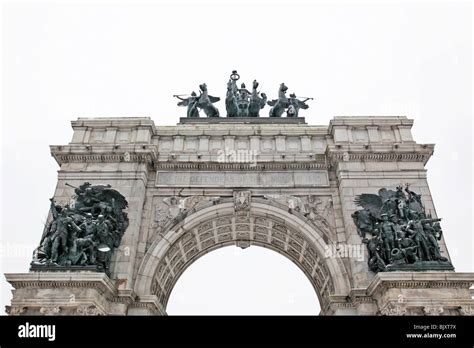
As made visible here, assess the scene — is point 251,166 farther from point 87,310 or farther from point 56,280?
point 56,280

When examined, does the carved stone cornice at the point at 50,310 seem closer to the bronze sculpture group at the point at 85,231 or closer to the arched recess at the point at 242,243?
the bronze sculpture group at the point at 85,231

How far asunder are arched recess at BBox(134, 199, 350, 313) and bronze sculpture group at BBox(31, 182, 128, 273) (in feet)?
5.67

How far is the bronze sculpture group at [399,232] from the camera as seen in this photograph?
1348cm

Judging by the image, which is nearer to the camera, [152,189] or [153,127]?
[152,189]

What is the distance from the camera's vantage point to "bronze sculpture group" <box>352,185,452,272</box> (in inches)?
531

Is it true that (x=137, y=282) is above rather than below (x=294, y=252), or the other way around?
below

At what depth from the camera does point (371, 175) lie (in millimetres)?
16891

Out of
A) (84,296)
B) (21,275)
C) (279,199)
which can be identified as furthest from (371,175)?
(21,275)

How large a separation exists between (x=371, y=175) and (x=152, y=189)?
9.43 meters

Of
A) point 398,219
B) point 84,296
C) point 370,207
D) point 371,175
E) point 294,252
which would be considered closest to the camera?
point 84,296

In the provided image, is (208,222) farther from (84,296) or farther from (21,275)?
(21,275)

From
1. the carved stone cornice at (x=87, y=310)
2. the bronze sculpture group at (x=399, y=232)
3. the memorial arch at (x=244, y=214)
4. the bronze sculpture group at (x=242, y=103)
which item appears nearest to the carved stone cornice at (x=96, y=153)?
the memorial arch at (x=244, y=214)
